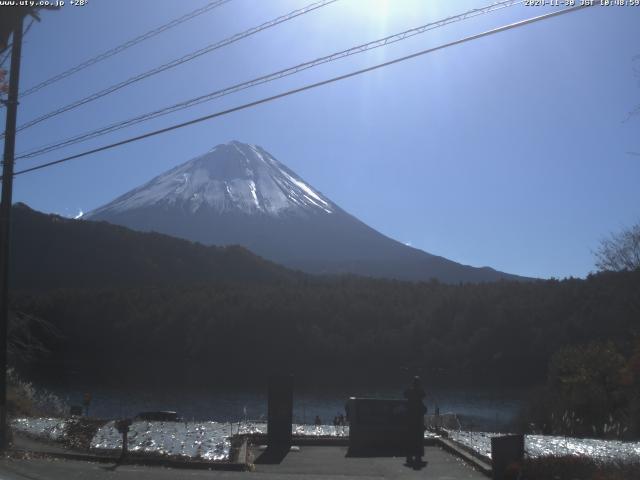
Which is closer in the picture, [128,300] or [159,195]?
[128,300]

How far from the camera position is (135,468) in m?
12.0

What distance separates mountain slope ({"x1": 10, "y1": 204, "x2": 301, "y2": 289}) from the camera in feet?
337

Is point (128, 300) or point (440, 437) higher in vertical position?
point (128, 300)

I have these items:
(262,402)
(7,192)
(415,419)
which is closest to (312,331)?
(262,402)

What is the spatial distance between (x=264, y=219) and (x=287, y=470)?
164m

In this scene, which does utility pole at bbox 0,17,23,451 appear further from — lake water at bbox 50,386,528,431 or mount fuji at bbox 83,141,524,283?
mount fuji at bbox 83,141,524,283

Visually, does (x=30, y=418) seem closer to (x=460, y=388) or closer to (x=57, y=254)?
(x=460, y=388)

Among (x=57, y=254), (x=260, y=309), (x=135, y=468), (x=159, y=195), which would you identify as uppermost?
(x=159, y=195)

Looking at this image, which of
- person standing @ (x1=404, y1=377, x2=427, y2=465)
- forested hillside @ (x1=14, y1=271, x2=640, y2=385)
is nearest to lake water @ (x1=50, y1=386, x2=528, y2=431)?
forested hillside @ (x1=14, y1=271, x2=640, y2=385)

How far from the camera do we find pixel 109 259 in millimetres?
107125

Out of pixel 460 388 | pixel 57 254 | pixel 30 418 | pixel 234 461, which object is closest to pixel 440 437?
pixel 234 461

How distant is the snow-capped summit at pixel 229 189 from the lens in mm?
177375

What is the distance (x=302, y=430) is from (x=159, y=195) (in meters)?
172

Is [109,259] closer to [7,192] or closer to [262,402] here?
[262,402]
